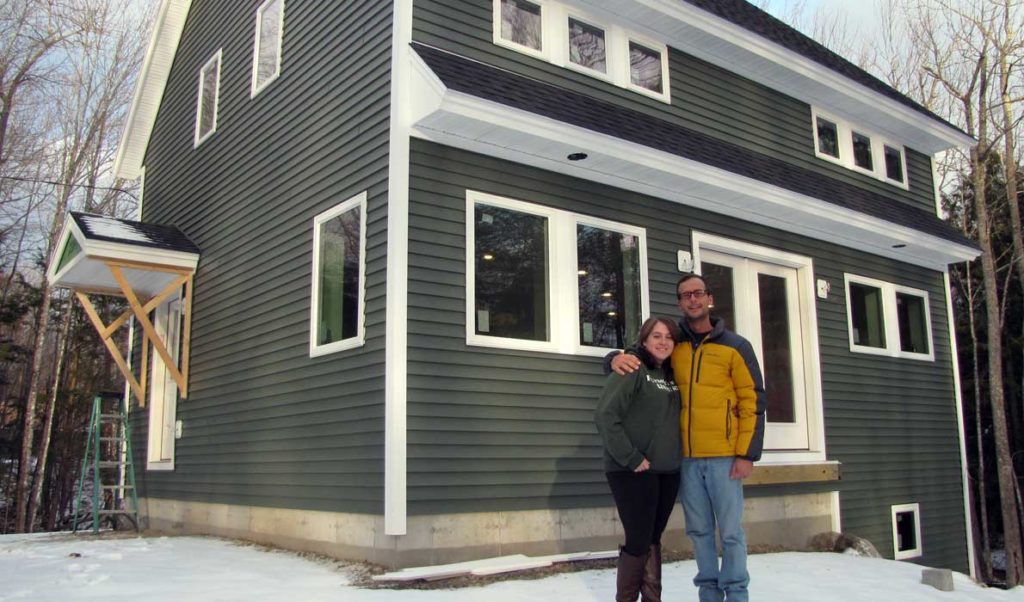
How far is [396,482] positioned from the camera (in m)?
5.64

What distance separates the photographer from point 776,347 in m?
8.80

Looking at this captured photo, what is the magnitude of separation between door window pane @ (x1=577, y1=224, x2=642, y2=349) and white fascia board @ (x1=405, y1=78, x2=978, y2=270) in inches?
20.2

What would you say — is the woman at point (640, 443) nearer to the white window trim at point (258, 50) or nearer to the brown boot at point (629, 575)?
the brown boot at point (629, 575)

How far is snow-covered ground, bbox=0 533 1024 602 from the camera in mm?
4855

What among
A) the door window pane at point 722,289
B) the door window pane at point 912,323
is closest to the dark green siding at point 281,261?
the door window pane at point 722,289

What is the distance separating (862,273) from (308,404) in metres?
6.56

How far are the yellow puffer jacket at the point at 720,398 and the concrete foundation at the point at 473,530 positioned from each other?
100 inches

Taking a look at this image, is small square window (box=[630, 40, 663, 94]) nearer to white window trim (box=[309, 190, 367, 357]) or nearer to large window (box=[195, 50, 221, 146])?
white window trim (box=[309, 190, 367, 357])

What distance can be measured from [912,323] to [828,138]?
2545 millimetres

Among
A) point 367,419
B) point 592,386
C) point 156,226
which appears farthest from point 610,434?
point 156,226

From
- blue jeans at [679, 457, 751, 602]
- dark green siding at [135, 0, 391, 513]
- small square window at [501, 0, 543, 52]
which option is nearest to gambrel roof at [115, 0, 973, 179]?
small square window at [501, 0, 543, 52]

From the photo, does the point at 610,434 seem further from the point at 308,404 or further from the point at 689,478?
the point at 308,404

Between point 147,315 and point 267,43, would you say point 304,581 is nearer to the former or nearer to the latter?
point 147,315

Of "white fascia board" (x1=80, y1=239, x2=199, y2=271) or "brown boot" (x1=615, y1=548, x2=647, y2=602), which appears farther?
"white fascia board" (x1=80, y1=239, x2=199, y2=271)
